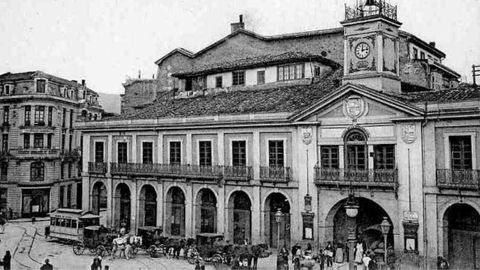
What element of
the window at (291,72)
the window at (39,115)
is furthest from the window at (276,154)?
the window at (39,115)

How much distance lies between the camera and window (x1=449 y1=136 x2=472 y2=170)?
2427cm

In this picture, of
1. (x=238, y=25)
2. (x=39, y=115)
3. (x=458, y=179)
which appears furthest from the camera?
(x=39, y=115)

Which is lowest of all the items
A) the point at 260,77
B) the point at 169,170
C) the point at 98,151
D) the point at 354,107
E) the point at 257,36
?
the point at 169,170

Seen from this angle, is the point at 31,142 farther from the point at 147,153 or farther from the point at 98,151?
the point at 147,153

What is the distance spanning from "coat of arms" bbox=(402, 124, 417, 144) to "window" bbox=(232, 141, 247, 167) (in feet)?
33.1

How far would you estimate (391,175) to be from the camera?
2612 centimetres

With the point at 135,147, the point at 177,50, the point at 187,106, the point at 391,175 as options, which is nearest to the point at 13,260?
the point at 135,147

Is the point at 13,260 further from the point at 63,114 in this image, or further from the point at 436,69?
the point at 436,69

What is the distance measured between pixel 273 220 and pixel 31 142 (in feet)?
93.5

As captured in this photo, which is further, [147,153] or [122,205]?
[122,205]

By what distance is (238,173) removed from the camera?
1260 inches

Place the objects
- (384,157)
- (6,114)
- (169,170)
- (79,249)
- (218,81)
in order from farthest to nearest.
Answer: (6,114)
(218,81)
(169,170)
(79,249)
(384,157)

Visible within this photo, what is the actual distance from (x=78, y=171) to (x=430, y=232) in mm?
41312

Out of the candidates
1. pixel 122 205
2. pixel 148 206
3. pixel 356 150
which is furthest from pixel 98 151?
pixel 356 150
